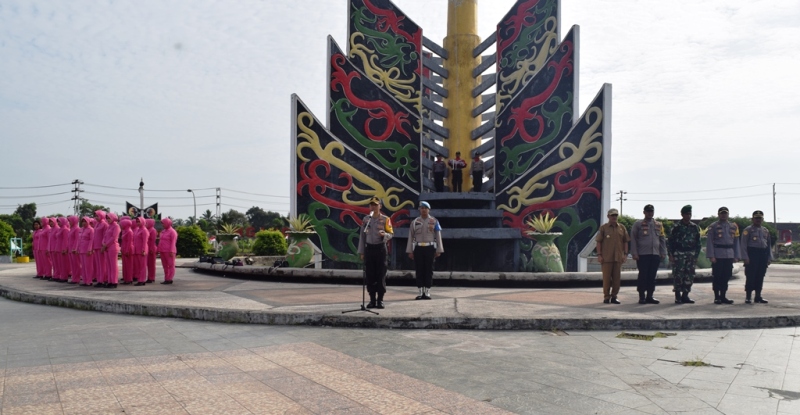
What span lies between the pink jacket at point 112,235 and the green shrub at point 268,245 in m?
12.3

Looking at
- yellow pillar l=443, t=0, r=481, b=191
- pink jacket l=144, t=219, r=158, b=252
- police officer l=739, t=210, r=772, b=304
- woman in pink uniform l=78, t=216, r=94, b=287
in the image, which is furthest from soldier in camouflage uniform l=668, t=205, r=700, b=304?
woman in pink uniform l=78, t=216, r=94, b=287

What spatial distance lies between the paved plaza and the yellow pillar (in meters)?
11.2

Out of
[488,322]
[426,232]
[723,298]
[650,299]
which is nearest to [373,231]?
[426,232]

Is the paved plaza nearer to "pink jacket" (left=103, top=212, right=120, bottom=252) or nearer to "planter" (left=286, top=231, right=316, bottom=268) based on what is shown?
"pink jacket" (left=103, top=212, right=120, bottom=252)

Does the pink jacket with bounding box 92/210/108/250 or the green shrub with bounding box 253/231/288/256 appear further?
the green shrub with bounding box 253/231/288/256

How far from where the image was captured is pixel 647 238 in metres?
8.95

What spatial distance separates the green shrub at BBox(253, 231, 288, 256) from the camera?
24.1 m

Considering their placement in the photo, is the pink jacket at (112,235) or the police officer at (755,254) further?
the pink jacket at (112,235)

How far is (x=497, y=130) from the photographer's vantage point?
15672 mm

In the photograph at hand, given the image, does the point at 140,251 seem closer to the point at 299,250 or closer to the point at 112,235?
the point at 112,235

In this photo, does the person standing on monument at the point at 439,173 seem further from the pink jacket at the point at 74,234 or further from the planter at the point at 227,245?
the pink jacket at the point at 74,234

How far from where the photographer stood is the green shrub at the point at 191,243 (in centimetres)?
2892

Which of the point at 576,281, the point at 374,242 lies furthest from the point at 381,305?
the point at 576,281

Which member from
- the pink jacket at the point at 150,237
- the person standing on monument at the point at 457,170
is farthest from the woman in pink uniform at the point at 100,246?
the person standing on monument at the point at 457,170
